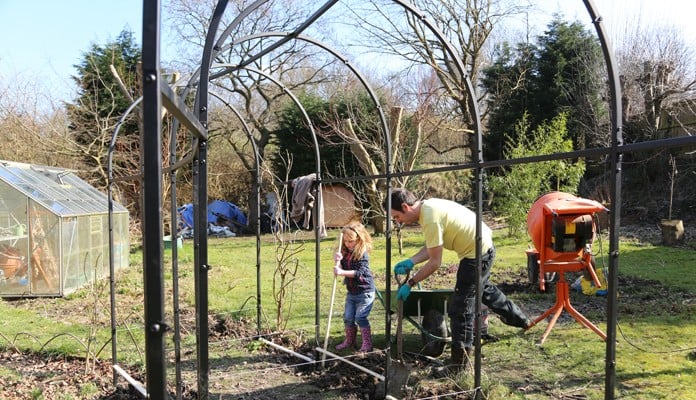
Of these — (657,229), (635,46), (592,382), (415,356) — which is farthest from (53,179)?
(635,46)

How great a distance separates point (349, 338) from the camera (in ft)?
16.7

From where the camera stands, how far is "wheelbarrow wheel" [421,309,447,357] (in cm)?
471

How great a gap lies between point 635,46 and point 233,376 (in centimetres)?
1583

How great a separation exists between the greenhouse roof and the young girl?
6.17 m

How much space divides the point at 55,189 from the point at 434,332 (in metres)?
8.30

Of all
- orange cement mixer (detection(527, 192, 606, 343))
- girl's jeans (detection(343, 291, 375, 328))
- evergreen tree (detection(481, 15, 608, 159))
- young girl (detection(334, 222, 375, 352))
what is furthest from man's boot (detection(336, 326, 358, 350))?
evergreen tree (detection(481, 15, 608, 159))

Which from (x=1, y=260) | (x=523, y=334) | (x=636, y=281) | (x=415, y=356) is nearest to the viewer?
(x=415, y=356)

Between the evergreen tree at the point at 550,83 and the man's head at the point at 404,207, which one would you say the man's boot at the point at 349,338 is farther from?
the evergreen tree at the point at 550,83

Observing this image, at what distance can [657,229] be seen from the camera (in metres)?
12.8

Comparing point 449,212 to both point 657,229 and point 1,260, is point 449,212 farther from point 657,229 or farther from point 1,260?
point 657,229

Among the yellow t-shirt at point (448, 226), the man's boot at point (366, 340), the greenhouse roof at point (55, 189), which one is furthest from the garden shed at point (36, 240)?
the yellow t-shirt at point (448, 226)

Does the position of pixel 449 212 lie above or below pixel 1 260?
above

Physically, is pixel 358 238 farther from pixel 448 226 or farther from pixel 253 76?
pixel 253 76

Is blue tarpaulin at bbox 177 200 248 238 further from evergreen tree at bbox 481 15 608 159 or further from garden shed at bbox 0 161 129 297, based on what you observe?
evergreen tree at bbox 481 15 608 159
